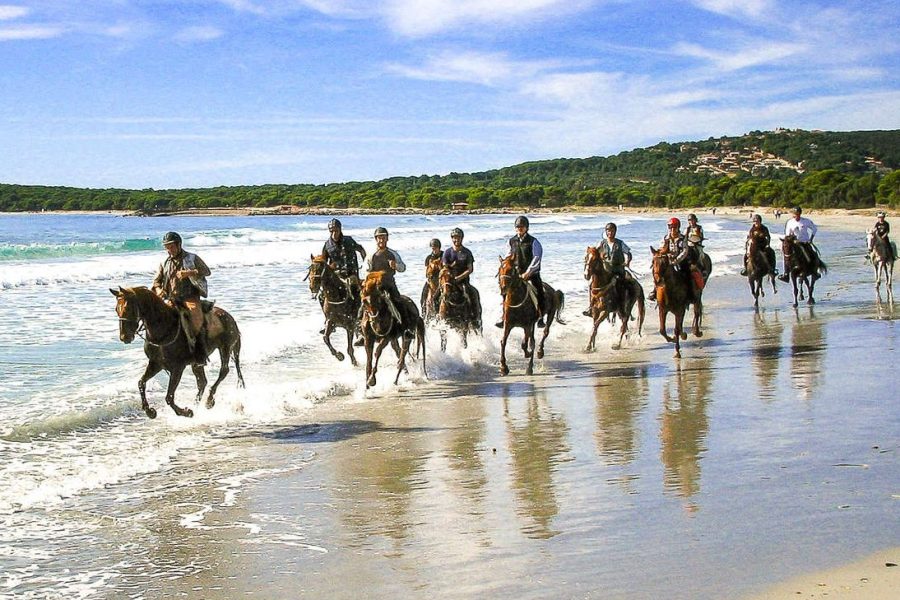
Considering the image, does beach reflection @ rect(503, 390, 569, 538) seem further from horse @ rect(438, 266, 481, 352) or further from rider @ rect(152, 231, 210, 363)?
rider @ rect(152, 231, 210, 363)

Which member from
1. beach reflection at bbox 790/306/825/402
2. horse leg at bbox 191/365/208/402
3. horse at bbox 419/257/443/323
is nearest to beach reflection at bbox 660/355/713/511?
beach reflection at bbox 790/306/825/402

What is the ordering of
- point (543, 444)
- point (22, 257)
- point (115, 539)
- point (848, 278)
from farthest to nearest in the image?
point (22, 257) < point (848, 278) < point (543, 444) < point (115, 539)

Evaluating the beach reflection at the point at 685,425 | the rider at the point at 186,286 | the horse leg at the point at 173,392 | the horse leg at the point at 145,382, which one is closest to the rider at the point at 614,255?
the beach reflection at the point at 685,425

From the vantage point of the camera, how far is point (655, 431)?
9.45 metres

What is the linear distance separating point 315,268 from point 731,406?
6.52m

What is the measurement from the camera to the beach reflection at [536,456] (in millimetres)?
6891

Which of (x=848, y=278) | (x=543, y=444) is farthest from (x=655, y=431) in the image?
(x=848, y=278)

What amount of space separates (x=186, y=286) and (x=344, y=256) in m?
4.41

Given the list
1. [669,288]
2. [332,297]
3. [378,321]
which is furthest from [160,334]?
[669,288]

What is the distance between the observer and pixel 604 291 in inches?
623

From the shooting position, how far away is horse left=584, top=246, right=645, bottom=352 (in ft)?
51.6

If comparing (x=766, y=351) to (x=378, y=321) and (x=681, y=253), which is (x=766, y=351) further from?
(x=378, y=321)

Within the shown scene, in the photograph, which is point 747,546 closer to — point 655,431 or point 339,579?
point 339,579

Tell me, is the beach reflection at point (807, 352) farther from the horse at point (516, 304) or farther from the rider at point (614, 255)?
the horse at point (516, 304)
